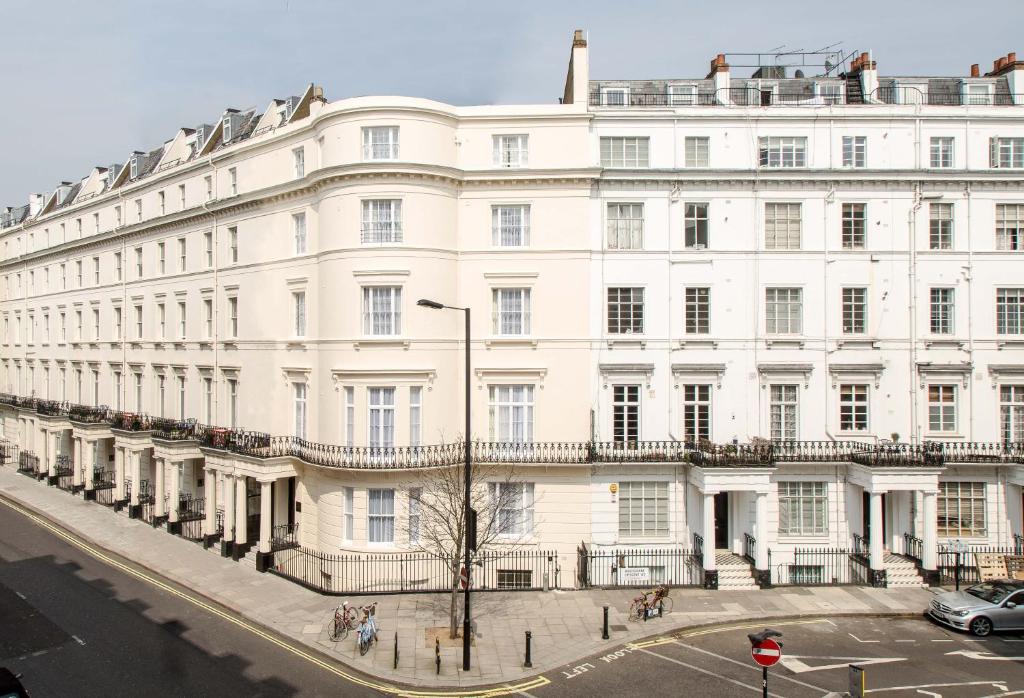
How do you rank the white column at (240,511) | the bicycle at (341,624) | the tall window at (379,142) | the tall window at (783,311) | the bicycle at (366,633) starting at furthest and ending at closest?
the white column at (240,511), the tall window at (783,311), the tall window at (379,142), the bicycle at (341,624), the bicycle at (366,633)

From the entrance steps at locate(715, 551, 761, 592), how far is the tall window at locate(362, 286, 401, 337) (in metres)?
13.6

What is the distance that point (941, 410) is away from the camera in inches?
934

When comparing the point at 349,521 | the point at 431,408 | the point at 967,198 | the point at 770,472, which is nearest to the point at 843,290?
the point at 967,198

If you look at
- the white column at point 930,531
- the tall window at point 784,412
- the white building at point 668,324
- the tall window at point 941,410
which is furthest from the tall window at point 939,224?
the white column at point 930,531

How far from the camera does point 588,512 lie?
23.0 meters

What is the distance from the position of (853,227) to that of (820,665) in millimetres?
15289

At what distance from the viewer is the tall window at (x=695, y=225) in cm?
2398

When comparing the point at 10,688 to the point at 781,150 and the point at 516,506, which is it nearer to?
the point at 516,506

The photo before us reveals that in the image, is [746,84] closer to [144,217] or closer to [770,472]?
[770,472]

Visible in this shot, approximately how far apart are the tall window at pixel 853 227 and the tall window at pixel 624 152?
24.7 feet

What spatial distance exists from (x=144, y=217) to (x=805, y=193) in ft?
104

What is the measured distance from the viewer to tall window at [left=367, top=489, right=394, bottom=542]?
22.5 metres

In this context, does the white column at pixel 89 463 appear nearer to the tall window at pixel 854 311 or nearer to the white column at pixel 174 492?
the white column at pixel 174 492

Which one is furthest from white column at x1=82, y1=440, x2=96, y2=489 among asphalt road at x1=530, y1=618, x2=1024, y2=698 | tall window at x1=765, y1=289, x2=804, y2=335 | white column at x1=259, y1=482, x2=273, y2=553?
tall window at x1=765, y1=289, x2=804, y2=335
